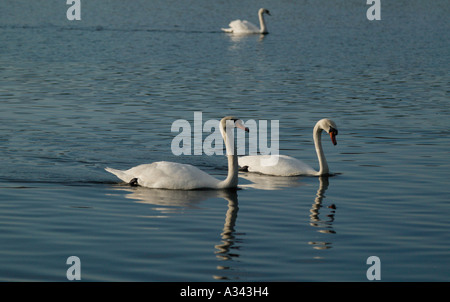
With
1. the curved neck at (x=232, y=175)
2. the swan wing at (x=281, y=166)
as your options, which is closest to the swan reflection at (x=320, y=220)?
the swan wing at (x=281, y=166)

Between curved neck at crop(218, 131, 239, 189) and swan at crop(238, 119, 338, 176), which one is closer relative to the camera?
curved neck at crop(218, 131, 239, 189)

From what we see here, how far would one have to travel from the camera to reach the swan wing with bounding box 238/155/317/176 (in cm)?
1736

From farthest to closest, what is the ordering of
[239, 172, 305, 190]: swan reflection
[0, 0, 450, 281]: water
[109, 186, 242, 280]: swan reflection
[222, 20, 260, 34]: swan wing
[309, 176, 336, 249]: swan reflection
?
[222, 20, 260, 34]: swan wing < [239, 172, 305, 190]: swan reflection < [109, 186, 242, 280]: swan reflection < [309, 176, 336, 249]: swan reflection < [0, 0, 450, 281]: water

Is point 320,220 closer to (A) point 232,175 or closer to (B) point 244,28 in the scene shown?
(A) point 232,175

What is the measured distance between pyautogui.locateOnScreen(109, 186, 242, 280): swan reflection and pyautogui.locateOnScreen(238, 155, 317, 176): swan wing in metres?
1.75

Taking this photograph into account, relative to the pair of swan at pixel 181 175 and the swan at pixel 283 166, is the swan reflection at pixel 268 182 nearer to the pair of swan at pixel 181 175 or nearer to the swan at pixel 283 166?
the swan at pixel 283 166

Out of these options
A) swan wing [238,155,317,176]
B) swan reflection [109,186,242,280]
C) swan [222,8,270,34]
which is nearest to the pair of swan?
swan reflection [109,186,242,280]

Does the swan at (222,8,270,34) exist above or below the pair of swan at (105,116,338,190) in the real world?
above

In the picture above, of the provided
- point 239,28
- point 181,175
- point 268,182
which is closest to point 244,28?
point 239,28

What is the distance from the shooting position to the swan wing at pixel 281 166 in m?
17.4

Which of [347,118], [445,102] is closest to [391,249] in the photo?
[347,118]

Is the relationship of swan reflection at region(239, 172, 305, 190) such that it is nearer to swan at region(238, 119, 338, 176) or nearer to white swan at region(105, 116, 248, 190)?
swan at region(238, 119, 338, 176)

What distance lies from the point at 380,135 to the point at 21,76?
1546 cm

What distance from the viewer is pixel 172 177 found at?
15672mm
